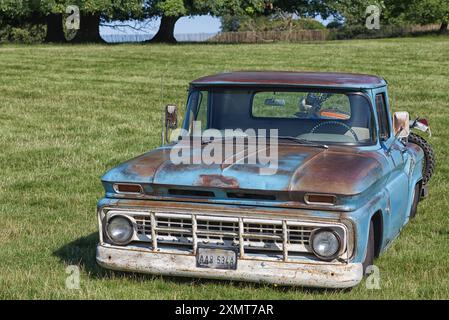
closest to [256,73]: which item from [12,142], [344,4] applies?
[12,142]

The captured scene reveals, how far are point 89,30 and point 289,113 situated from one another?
123 feet

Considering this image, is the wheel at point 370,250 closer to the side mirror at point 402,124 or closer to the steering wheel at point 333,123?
the steering wheel at point 333,123

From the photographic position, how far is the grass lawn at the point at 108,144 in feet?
20.7

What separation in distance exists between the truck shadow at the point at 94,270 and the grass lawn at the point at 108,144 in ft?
0.05

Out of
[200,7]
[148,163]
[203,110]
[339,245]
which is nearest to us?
[339,245]

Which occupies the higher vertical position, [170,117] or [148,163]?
[170,117]

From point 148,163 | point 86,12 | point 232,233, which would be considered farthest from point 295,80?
point 86,12

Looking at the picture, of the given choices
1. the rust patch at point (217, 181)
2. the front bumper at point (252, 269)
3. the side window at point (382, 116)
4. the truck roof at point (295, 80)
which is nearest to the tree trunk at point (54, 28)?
the truck roof at point (295, 80)

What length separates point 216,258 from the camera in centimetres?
594

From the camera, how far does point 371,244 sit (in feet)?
20.6

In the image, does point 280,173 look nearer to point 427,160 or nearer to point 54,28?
point 427,160

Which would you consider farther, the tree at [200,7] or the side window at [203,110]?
the tree at [200,7]

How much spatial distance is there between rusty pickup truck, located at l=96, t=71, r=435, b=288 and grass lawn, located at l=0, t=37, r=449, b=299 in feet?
0.93

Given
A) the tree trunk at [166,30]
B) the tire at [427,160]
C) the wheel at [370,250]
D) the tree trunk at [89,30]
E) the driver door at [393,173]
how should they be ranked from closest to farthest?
the wheel at [370,250] < the driver door at [393,173] < the tire at [427,160] < the tree trunk at [89,30] < the tree trunk at [166,30]
